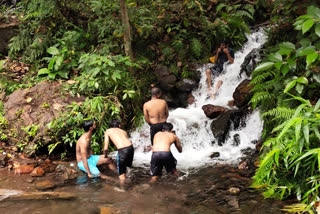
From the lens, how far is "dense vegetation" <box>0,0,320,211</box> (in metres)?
5.09

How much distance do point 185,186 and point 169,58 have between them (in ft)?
19.1

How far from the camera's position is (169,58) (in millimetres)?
10891

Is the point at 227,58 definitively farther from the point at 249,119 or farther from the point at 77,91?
the point at 77,91

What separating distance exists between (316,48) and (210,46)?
19.7ft

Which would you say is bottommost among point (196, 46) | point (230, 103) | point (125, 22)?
point (230, 103)

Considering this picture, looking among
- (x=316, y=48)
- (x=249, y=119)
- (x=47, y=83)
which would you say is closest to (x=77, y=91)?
(x=47, y=83)

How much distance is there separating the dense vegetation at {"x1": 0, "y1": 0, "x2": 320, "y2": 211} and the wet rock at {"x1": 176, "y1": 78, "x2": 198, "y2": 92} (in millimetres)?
307

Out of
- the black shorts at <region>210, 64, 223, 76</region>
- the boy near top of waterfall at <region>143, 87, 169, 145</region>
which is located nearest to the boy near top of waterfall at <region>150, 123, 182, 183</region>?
the boy near top of waterfall at <region>143, 87, 169, 145</region>

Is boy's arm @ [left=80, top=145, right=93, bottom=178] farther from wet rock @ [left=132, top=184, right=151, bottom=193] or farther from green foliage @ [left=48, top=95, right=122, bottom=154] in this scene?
wet rock @ [left=132, top=184, right=151, bottom=193]

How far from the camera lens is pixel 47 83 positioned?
8953 mm

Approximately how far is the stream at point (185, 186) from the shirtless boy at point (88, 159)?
7.3 inches

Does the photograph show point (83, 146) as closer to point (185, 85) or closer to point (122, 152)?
point (122, 152)

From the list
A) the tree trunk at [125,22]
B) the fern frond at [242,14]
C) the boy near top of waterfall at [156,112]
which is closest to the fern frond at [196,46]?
the fern frond at [242,14]

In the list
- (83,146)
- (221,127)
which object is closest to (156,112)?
(83,146)
